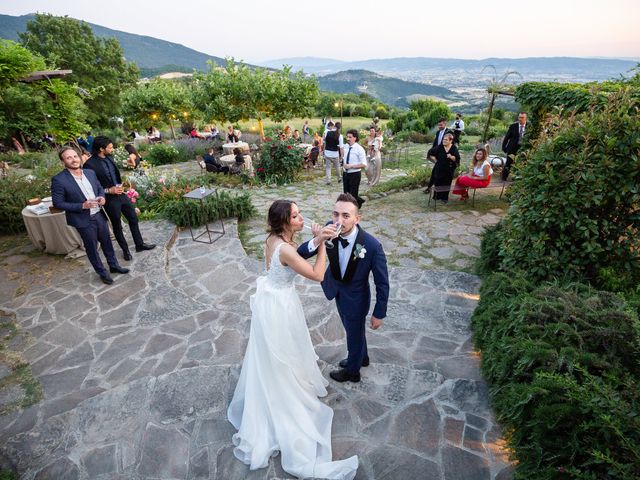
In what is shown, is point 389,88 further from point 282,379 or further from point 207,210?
point 282,379

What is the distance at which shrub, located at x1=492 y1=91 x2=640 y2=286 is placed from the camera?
378 centimetres

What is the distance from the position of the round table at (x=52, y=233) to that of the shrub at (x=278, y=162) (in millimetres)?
6479

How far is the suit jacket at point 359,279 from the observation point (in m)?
3.11

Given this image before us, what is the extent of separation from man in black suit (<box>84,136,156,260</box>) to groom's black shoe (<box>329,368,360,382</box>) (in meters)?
4.78

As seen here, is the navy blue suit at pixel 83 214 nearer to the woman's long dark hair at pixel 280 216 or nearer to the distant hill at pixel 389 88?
the woman's long dark hair at pixel 280 216

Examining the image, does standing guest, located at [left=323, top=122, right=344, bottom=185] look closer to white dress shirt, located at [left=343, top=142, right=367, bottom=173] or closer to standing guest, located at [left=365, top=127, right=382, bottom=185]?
standing guest, located at [left=365, top=127, right=382, bottom=185]

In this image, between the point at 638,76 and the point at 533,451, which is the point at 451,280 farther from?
the point at 638,76

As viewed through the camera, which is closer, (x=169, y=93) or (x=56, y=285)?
(x=56, y=285)

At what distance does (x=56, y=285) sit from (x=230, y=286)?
9.88 feet

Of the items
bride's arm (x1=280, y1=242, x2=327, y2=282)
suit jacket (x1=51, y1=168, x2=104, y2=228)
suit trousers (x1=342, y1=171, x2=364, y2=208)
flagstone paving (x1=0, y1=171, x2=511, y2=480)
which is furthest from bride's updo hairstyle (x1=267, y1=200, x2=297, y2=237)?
suit trousers (x1=342, y1=171, x2=364, y2=208)

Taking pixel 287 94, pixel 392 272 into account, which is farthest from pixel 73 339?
pixel 287 94

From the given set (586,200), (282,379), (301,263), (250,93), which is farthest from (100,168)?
(250,93)

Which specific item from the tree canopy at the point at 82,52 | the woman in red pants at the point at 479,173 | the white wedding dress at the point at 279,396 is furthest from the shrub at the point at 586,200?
the tree canopy at the point at 82,52

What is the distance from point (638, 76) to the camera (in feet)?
17.4
